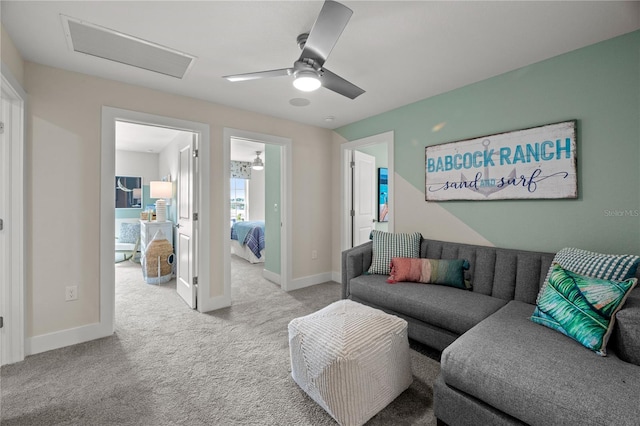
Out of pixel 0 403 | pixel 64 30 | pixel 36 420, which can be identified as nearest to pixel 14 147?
pixel 64 30

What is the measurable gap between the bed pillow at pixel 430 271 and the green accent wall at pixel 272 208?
6.75ft

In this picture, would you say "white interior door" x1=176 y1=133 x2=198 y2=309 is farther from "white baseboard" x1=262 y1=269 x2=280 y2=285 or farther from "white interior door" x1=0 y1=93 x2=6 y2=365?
"white interior door" x1=0 y1=93 x2=6 y2=365

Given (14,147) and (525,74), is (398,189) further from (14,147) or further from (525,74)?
(14,147)

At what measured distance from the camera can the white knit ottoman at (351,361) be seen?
146cm

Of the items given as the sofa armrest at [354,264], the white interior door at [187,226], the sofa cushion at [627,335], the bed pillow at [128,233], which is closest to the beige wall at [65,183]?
the white interior door at [187,226]

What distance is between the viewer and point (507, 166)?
8.13 ft

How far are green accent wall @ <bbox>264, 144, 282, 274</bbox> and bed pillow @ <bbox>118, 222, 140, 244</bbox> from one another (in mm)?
3541

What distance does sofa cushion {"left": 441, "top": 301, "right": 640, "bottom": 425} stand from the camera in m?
1.05

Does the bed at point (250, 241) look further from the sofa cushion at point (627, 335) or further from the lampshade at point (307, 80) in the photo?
the sofa cushion at point (627, 335)

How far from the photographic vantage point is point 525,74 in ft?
7.78

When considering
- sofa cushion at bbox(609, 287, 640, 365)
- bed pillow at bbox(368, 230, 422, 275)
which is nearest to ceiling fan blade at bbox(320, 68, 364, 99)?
bed pillow at bbox(368, 230, 422, 275)

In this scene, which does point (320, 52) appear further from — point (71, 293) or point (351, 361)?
point (71, 293)

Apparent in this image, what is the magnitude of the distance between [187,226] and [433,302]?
9.15ft

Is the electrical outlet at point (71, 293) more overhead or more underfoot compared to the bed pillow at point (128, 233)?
more underfoot
